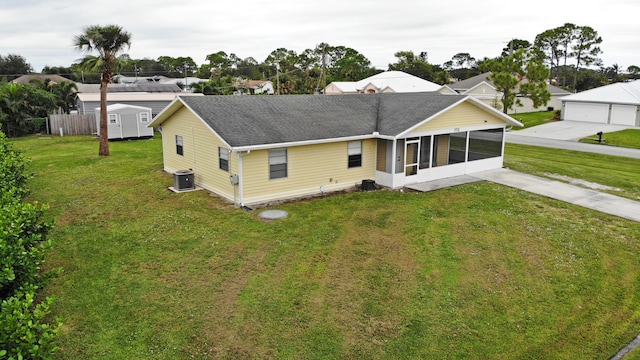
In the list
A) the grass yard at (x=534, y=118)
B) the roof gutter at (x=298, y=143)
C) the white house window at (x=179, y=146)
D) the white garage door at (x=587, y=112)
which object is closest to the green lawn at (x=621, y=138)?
the white garage door at (x=587, y=112)

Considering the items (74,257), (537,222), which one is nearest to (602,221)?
(537,222)

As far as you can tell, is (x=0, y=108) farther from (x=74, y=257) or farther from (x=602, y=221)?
(x=602, y=221)

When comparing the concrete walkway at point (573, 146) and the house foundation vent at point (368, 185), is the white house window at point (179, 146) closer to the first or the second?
the house foundation vent at point (368, 185)

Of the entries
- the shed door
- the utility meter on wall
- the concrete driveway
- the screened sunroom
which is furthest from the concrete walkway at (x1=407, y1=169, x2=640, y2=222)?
the shed door

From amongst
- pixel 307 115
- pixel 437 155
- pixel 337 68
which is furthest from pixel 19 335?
→ pixel 337 68

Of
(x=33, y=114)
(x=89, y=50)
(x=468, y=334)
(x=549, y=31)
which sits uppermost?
(x=549, y=31)

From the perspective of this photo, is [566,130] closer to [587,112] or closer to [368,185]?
[587,112]

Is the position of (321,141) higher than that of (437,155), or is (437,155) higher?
(321,141)

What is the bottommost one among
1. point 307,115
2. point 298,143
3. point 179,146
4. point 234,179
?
point 234,179
